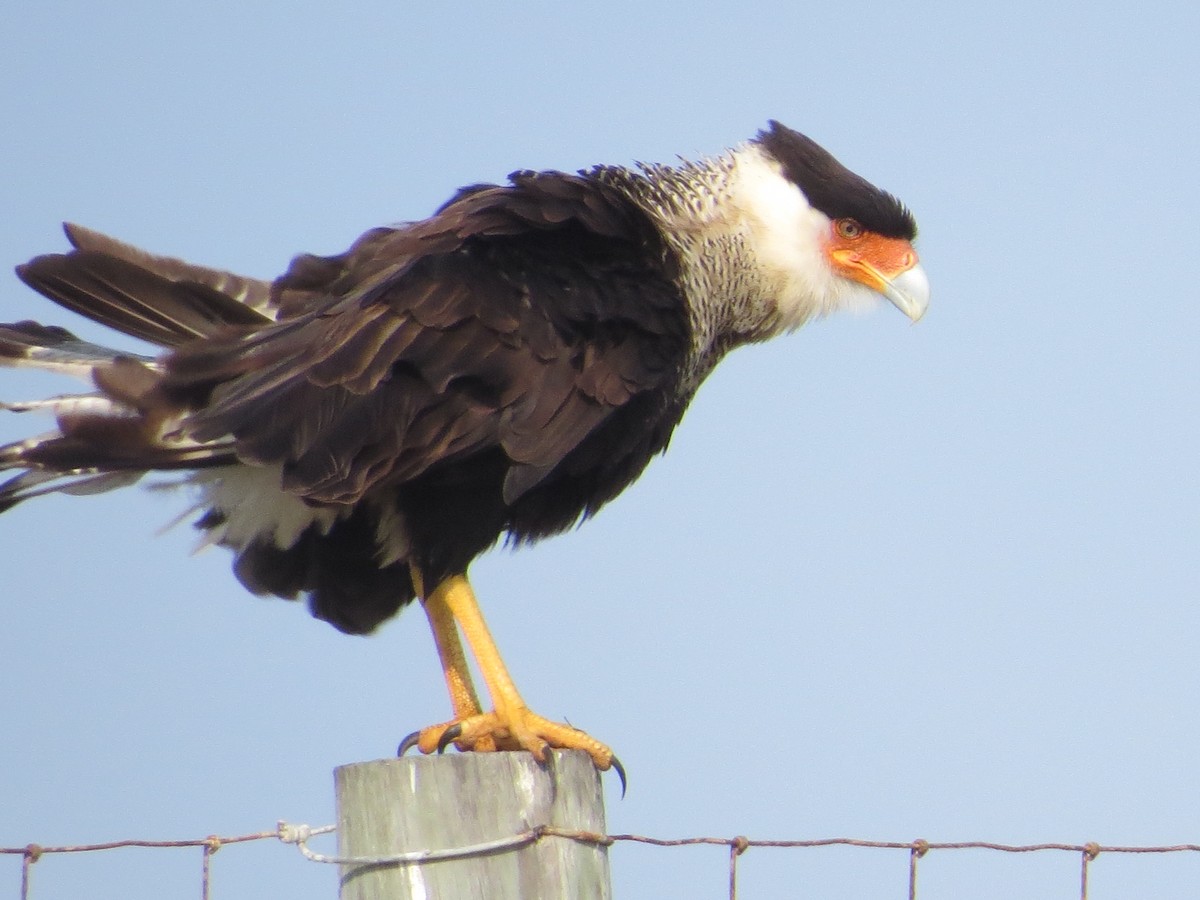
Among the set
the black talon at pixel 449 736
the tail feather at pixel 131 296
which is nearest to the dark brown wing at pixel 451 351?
the tail feather at pixel 131 296

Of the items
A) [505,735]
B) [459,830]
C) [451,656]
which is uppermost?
[451,656]

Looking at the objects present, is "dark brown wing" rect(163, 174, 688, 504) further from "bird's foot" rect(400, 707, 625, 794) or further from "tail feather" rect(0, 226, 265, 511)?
"bird's foot" rect(400, 707, 625, 794)

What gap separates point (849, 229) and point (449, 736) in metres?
2.46

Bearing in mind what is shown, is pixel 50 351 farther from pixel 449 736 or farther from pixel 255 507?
pixel 449 736

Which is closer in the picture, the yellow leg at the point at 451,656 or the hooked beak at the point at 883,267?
the yellow leg at the point at 451,656

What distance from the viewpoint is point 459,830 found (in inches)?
107

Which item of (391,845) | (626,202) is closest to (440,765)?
(391,845)

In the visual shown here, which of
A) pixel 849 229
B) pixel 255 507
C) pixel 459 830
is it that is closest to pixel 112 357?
pixel 255 507

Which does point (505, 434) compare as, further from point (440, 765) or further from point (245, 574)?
point (440, 765)

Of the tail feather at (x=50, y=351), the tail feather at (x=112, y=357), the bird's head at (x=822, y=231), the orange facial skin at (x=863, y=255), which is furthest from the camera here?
the orange facial skin at (x=863, y=255)

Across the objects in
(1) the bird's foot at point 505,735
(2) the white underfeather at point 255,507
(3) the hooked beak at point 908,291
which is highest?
(3) the hooked beak at point 908,291

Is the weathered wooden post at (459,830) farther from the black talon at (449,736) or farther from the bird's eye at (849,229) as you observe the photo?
the bird's eye at (849,229)

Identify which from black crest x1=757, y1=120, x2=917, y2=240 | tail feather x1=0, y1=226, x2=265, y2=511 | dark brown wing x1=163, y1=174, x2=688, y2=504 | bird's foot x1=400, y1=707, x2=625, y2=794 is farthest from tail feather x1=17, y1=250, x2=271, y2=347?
black crest x1=757, y1=120, x2=917, y2=240

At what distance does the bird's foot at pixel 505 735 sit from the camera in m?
3.80
